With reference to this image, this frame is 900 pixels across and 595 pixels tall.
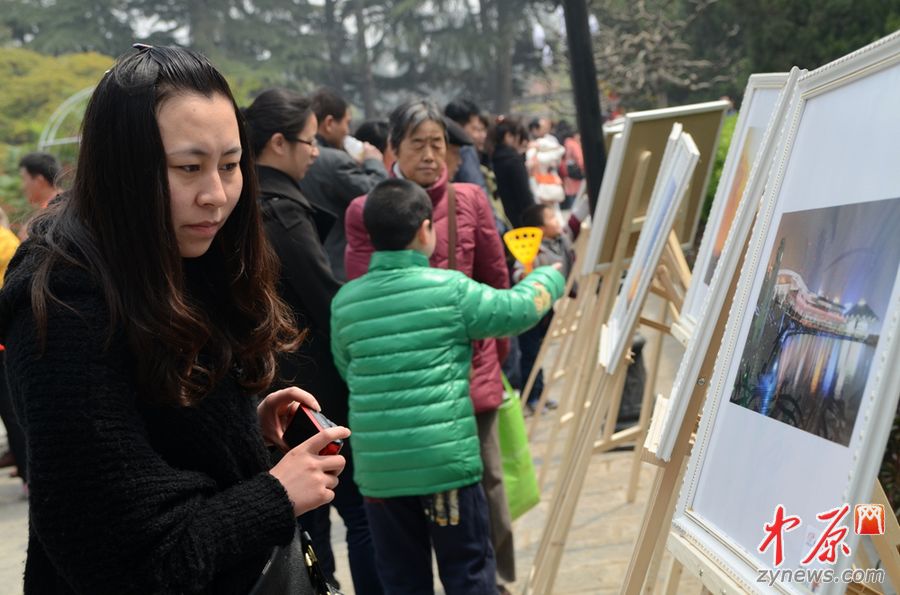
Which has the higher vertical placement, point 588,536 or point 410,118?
point 410,118

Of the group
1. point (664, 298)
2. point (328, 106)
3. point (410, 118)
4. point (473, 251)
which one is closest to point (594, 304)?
point (664, 298)

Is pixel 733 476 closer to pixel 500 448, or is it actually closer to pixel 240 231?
pixel 240 231

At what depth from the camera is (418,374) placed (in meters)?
3.58

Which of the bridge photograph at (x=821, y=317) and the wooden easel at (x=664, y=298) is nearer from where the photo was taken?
the bridge photograph at (x=821, y=317)

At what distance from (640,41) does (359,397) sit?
20.9 m

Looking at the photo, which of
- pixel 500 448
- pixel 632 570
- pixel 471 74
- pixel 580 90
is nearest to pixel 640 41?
pixel 580 90

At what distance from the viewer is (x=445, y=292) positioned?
142 inches

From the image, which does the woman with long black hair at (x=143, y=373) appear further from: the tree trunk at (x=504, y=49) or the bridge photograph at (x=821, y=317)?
the tree trunk at (x=504, y=49)

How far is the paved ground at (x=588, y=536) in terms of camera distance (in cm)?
464

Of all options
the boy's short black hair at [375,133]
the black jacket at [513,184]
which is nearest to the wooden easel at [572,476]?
A: the boy's short black hair at [375,133]

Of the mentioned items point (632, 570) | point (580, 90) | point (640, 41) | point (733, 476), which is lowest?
point (632, 570)

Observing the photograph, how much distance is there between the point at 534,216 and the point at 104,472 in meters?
5.63

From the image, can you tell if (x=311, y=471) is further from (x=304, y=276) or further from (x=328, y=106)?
(x=328, y=106)

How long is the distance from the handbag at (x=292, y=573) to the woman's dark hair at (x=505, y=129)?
7119mm
